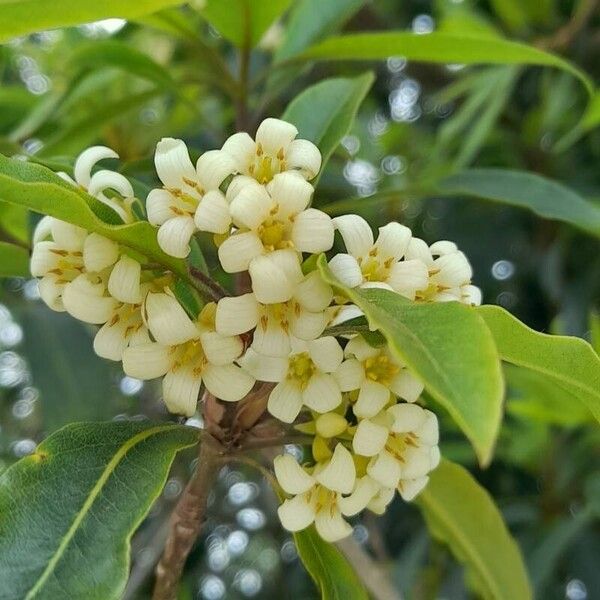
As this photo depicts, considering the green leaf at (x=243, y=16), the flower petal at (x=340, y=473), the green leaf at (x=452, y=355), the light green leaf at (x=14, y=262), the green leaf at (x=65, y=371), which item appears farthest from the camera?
the green leaf at (x=65, y=371)

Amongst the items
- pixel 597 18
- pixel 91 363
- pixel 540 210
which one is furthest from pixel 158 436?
pixel 597 18

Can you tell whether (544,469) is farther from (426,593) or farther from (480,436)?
(480,436)

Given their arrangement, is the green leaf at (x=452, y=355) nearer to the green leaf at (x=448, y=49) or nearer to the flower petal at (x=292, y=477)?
the flower petal at (x=292, y=477)

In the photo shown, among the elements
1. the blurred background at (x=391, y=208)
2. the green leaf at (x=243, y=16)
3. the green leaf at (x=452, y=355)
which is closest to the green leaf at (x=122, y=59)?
the blurred background at (x=391, y=208)

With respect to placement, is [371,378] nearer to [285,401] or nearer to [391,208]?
[285,401]

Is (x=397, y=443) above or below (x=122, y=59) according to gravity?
below

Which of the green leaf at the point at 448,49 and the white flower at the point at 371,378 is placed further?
the green leaf at the point at 448,49

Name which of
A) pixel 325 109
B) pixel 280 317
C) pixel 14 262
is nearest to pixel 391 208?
pixel 325 109

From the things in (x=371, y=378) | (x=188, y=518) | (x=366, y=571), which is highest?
(x=371, y=378)
